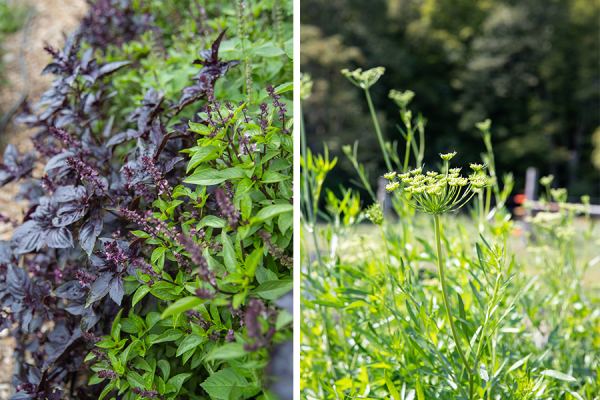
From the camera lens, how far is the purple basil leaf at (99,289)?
3.33ft

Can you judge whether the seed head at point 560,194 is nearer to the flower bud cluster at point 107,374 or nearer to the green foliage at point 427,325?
the green foliage at point 427,325

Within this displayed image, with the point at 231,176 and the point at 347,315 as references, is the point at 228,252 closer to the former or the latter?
the point at 231,176

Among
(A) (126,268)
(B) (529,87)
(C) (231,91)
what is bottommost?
(B) (529,87)

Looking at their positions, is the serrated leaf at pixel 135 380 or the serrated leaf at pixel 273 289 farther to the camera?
the serrated leaf at pixel 135 380

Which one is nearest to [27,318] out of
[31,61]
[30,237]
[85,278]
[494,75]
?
[30,237]

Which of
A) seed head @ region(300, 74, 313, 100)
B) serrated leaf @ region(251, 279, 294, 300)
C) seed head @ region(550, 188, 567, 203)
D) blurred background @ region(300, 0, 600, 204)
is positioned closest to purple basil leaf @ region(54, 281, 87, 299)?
serrated leaf @ region(251, 279, 294, 300)

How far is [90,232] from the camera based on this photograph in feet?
3.58

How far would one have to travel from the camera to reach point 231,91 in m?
1.38

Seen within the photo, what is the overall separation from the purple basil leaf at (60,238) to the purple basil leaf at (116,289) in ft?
0.73

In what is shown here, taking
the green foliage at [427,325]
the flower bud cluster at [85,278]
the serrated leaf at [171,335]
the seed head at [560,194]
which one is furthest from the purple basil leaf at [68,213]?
the seed head at [560,194]

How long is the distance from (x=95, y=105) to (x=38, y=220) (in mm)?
534

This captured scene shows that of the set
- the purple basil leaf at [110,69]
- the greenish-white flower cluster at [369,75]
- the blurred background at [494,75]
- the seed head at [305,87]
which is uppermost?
the purple basil leaf at [110,69]

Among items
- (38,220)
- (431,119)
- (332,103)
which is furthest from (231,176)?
(431,119)

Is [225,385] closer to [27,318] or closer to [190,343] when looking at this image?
[190,343]
